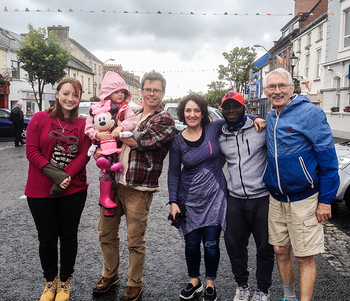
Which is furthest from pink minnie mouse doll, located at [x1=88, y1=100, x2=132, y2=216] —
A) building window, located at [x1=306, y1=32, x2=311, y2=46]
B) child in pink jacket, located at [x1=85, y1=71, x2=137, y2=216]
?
building window, located at [x1=306, y1=32, x2=311, y2=46]

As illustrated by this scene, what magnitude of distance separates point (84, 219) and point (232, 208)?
2976 mm

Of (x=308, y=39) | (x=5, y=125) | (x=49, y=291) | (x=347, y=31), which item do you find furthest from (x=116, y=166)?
(x=308, y=39)

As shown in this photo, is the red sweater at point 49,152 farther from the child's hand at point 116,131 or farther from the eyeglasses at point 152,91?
the eyeglasses at point 152,91

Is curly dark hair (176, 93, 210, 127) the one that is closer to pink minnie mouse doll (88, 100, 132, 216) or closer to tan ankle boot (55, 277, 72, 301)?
pink minnie mouse doll (88, 100, 132, 216)

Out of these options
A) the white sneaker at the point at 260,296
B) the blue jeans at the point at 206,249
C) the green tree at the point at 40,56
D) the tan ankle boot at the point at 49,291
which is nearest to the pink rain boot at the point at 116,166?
the blue jeans at the point at 206,249

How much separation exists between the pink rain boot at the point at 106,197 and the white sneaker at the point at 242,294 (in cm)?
135

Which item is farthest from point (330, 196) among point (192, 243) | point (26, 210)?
point (26, 210)

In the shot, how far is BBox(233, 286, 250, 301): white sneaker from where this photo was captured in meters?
2.90

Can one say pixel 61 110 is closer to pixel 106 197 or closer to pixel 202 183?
pixel 106 197

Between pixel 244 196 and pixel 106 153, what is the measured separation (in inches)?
50.7

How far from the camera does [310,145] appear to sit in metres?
2.56

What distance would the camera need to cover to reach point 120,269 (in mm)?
3537

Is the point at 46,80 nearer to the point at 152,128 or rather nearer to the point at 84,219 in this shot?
the point at 84,219

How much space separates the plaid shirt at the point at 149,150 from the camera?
9.46ft
